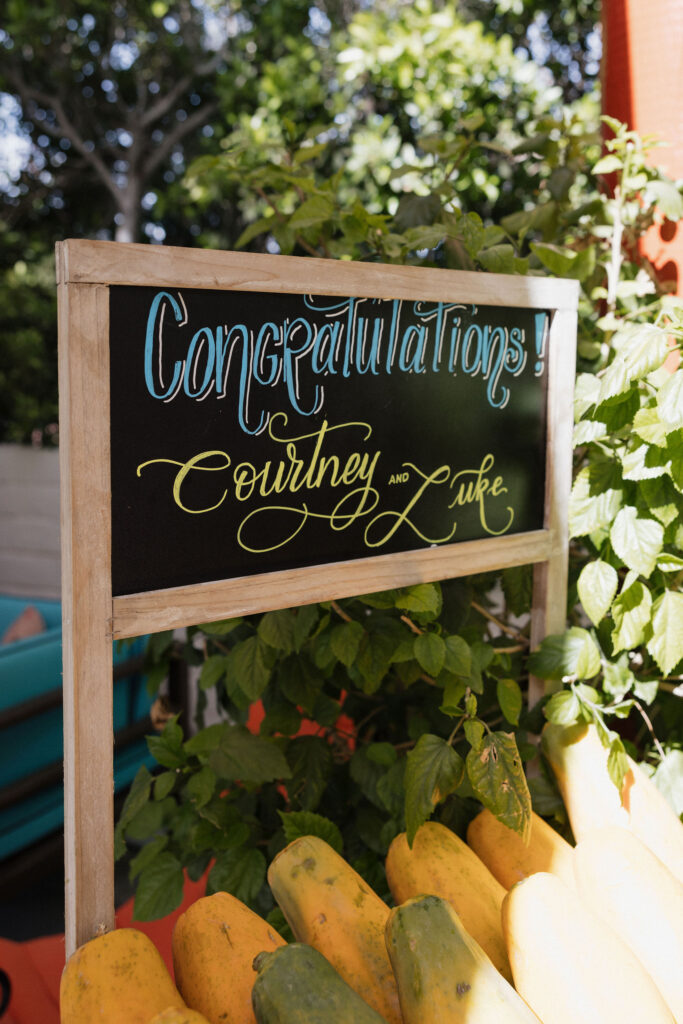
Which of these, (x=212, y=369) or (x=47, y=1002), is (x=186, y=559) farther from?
(x=47, y=1002)

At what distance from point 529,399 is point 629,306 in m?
0.46

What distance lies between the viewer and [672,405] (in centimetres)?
102

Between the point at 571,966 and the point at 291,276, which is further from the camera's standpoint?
the point at 291,276

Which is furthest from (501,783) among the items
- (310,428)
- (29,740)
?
(29,740)

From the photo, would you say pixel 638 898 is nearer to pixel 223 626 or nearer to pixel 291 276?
pixel 223 626

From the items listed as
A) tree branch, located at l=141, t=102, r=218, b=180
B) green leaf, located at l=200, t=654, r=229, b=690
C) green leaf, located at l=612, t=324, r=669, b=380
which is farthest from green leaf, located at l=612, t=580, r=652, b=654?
tree branch, located at l=141, t=102, r=218, b=180

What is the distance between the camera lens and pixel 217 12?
4902 mm

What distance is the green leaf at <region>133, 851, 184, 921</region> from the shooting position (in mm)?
1208

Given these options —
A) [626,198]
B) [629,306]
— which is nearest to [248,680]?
[629,306]

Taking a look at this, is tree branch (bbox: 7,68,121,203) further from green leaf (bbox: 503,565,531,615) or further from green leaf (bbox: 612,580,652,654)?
green leaf (bbox: 612,580,652,654)

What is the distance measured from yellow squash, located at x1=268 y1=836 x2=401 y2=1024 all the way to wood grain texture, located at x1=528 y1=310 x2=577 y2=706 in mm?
501

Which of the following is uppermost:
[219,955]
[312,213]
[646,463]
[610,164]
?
[610,164]

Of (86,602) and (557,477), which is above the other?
(557,477)

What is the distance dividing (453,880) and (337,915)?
0.56ft
